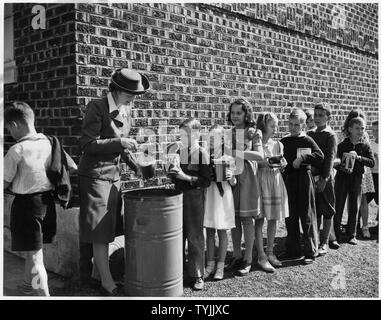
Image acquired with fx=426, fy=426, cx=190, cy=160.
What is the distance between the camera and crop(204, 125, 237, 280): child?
4.06m

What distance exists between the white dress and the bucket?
19.9 inches

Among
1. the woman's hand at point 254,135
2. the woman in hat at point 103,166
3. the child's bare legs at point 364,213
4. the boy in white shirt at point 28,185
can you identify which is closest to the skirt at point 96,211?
the woman in hat at point 103,166

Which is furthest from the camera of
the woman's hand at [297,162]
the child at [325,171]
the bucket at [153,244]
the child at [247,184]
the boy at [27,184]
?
the child at [325,171]

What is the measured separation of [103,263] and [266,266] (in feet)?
5.56

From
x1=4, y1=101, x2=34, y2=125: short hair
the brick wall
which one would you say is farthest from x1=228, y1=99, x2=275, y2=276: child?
x1=4, y1=101, x2=34, y2=125: short hair

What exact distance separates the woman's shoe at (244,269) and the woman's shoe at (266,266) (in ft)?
0.49

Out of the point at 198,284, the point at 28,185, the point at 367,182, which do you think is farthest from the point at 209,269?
the point at 367,182

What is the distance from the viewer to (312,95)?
7.20 m

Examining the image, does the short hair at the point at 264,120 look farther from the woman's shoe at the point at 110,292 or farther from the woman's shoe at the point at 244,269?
the woman's shoe at the point at 110,292

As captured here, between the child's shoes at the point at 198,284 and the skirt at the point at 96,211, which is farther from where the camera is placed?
the child's shoes at the point at 198,284

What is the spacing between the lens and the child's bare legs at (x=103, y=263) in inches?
145

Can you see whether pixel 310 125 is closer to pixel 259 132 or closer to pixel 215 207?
pixel 259 132

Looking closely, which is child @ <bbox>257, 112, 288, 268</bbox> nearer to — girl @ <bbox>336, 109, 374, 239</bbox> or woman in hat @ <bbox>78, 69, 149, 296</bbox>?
woman in hat @ <bbox>78, 69, 149, 296</bbox>

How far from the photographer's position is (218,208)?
13.4 ft
